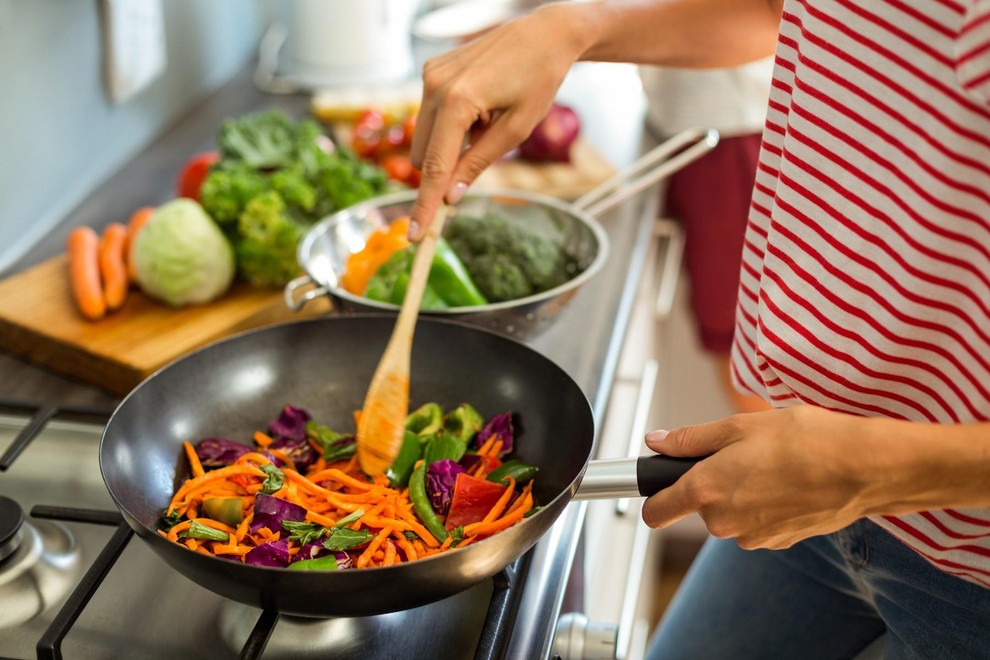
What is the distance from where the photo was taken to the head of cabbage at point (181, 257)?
1253 millimetres

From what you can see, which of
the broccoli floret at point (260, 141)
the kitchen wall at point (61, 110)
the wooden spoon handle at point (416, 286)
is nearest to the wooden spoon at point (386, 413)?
the wooden spoon handle at point (416, 286)

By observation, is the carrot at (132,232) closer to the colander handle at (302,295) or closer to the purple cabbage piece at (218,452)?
the colander handle at (302,295)

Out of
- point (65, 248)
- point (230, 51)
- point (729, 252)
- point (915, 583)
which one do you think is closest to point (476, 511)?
point (915, 583)

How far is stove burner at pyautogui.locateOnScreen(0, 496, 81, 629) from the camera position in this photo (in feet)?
2.72

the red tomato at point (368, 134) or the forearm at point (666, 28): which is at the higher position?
the forearm at point (666, 28)

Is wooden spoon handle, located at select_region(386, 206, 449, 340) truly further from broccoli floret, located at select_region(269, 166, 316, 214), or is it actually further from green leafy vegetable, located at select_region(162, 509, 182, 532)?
broccoli floret, located at select_region(269, 166, 316, 214)

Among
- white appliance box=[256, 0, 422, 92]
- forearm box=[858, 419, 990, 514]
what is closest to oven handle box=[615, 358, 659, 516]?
forearm box=[858, 419, 990, 514]

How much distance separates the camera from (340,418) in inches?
41.1

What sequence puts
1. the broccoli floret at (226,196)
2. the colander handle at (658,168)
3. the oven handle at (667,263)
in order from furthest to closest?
1. the oven handle at (667,263)
2. the broccoli floret at (226,196)
3. the colander handle at (658,168)

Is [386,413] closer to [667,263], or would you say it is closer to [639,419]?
[639,419]

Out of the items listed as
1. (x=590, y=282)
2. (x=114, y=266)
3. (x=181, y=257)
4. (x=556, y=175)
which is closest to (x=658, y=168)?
(x=590, y=282)

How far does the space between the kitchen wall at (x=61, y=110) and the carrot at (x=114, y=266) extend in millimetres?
162

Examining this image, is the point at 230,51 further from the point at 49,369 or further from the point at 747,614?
the point at 747,614

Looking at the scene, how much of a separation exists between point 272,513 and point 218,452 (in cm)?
14
